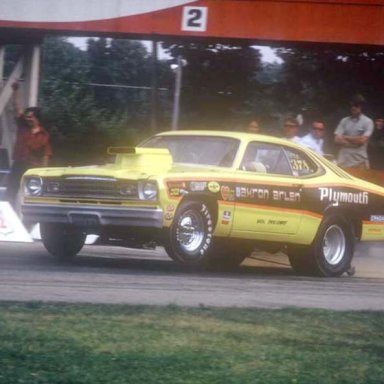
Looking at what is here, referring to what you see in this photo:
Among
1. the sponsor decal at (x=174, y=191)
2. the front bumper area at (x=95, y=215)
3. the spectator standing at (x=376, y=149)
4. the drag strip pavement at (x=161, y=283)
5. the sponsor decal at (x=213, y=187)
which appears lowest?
the drag strip pavement at (x=161, y=283)

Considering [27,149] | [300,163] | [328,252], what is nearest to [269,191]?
[300,163]

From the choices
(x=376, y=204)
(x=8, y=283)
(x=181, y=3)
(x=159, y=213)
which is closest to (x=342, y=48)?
(x=181, y=3)

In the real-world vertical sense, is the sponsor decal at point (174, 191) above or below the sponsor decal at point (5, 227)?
above

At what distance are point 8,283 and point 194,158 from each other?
12.0ft

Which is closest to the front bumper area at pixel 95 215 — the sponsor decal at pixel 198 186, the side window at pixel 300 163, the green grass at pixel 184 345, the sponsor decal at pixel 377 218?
the sponsor decal at pixel 198 186

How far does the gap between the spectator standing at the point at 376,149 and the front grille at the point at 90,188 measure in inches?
283

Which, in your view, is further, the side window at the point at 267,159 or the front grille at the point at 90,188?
the side window at the point at 267,159

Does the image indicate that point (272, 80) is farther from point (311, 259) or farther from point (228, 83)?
point (311, 259)

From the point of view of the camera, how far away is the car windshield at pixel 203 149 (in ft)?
46.7

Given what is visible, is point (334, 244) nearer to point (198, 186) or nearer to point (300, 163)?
point (300, 163)

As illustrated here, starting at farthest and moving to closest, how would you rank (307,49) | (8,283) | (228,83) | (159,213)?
1. (228,83)
2. (307,49)
3. (159,213)
4. (8,283)

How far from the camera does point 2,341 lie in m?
7.66

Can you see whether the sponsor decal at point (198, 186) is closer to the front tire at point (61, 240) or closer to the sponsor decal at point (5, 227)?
the front tire at point (61, 240)

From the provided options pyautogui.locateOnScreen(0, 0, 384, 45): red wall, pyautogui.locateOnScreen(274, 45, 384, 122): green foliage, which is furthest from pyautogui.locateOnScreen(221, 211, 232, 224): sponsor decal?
pyautogui.locateOnScreen(274, 45, 384, 122): green foliage
